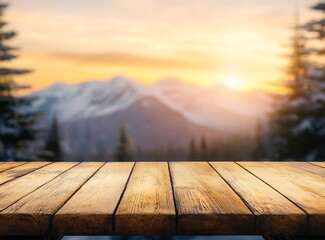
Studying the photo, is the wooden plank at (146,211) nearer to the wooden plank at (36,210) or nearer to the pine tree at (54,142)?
the wooden plank at (36,210)

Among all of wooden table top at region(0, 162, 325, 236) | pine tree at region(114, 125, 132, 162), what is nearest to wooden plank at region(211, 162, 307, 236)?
wooden table top at region(0, 162, 325, 236)

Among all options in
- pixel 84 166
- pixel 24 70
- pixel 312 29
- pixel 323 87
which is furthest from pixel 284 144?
pixel 84 166

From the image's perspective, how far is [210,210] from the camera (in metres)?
1.72

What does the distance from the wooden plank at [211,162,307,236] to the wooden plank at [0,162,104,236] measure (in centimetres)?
83

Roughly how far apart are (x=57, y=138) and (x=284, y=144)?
24516mm

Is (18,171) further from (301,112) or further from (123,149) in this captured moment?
(123,149)

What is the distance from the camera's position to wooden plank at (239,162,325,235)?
1679 mm

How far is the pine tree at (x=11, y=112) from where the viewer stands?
20.6 metres

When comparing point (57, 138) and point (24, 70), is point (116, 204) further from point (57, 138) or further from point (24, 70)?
point (57, 138)

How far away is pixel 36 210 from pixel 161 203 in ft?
1.72

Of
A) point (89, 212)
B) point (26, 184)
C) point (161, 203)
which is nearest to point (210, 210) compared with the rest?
point (161, 203)

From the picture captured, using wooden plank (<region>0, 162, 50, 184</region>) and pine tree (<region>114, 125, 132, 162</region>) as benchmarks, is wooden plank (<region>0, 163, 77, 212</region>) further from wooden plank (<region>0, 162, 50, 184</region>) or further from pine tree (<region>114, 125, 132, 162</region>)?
pine tree (<region>114, 125, 132, 162</region>)

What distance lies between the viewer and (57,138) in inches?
1631

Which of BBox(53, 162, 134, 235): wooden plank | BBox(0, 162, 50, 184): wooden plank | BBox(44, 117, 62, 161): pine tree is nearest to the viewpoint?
BBox(53, 162, 134, 235): wooden plank
